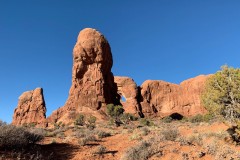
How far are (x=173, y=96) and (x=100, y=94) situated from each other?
36.6m

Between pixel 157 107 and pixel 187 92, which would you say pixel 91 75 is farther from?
pixel 187 92

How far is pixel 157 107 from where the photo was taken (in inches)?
3396

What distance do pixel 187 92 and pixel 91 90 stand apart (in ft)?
137

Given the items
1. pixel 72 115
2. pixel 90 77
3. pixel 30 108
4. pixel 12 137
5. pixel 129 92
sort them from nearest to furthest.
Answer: pixel 12 137, pixel 72 115, pixel 90 77, pixel 30 108, pixel 129 92

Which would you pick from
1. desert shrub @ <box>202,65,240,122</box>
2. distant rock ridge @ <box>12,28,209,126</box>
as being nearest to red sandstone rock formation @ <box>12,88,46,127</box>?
distant rock ridge @ <box>12,28,209,126</box>

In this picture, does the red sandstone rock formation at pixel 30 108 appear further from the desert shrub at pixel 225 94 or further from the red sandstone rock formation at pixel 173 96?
the desert shrub at pixel 225 94

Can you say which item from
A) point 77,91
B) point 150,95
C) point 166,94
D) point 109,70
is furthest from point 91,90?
point 166,94

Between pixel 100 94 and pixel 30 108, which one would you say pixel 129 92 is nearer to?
pixel 100 94

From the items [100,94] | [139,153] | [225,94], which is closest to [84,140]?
[139,153]

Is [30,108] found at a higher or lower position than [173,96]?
lower

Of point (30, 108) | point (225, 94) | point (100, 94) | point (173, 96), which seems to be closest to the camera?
point (225, 94)

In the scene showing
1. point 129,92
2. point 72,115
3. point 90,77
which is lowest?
point 72,115

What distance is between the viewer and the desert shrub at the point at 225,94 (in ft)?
45.1

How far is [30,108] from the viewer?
7725 cm
